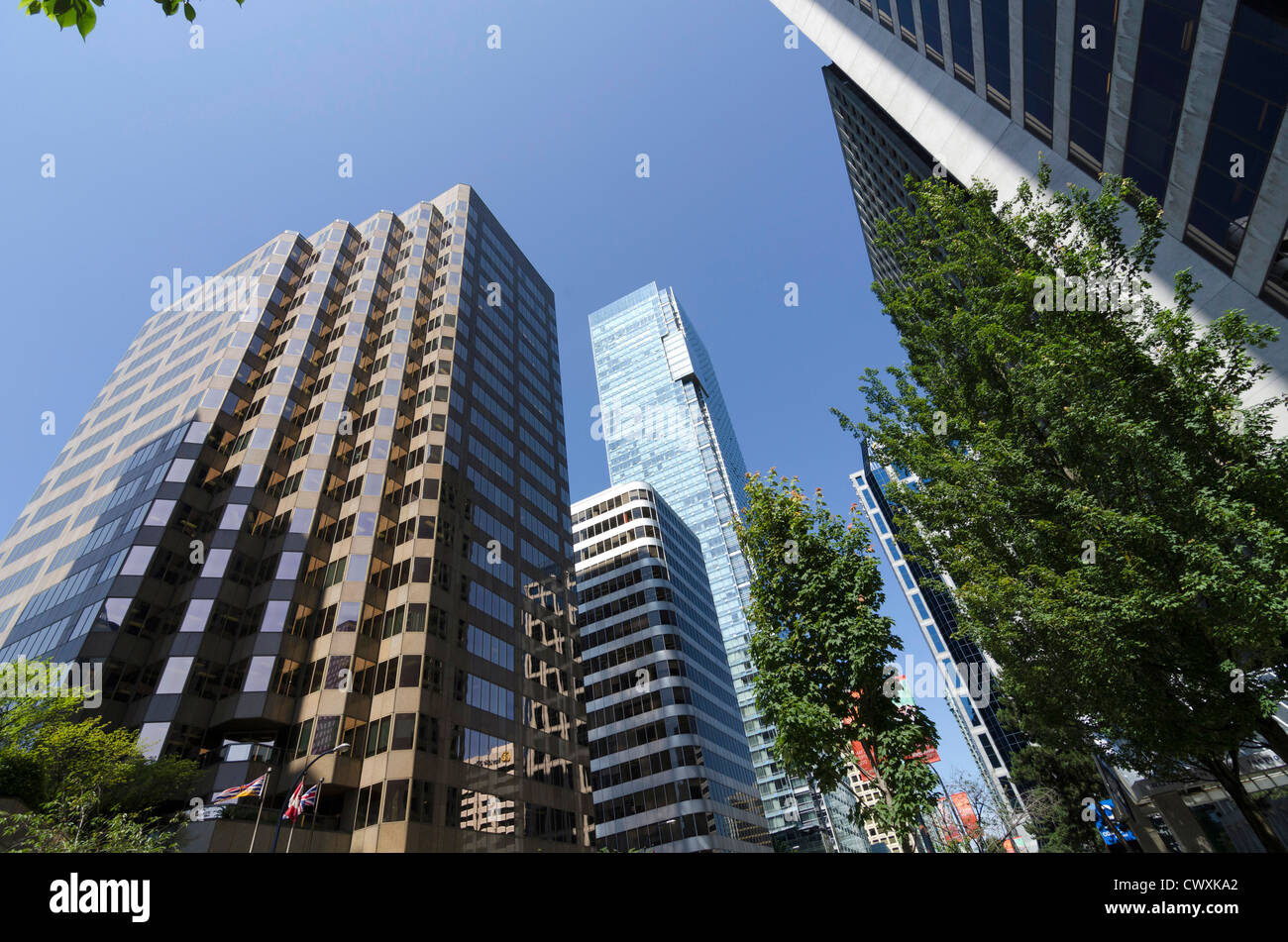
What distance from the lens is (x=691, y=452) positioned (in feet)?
506

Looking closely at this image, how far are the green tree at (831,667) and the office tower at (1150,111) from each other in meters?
14.5

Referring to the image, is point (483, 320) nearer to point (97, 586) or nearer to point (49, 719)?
point (97, 586)

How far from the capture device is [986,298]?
1616 centimetres

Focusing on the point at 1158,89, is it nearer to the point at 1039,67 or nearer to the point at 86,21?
the point at 1039,67

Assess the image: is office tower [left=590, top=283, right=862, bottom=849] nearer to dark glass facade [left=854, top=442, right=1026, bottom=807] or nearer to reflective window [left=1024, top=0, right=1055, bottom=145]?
dark glass facade [left=854, top=442, right=1026, bottom=807]

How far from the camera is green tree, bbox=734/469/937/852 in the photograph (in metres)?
14.8

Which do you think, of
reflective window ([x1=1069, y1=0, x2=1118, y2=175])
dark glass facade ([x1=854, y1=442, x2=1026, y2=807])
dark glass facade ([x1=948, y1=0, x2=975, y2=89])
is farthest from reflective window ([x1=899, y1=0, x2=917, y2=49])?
dark glass facade ([x1=854, y1=442, x2=1026, y2=807])

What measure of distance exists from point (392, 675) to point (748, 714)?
95640 mm

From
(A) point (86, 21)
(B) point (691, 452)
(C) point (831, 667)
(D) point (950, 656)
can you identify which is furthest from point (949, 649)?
(A) point (86, 21)

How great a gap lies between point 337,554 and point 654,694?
39.3 m

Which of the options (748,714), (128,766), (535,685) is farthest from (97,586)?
(748,714)

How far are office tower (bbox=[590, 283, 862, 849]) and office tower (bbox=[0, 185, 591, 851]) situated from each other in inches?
2863

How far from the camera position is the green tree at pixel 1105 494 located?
471 inches

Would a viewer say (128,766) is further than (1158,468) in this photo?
Yes
